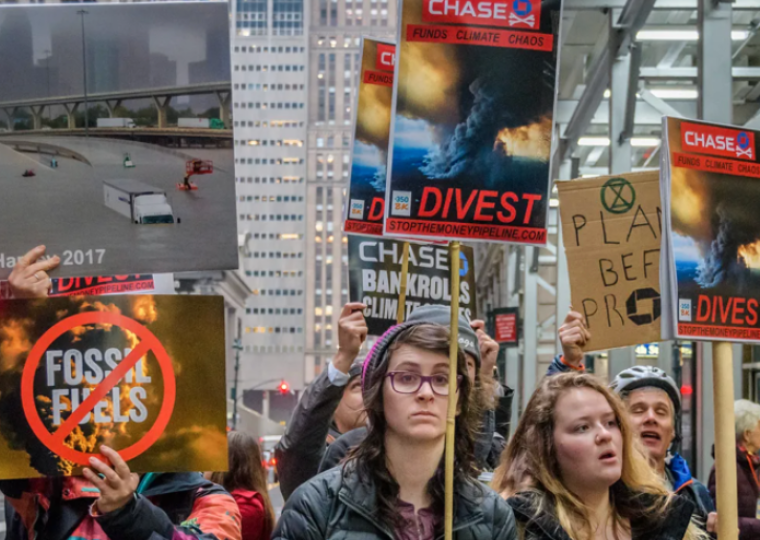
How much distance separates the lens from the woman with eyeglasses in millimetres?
3006

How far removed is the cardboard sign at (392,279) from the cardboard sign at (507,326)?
19.1 m

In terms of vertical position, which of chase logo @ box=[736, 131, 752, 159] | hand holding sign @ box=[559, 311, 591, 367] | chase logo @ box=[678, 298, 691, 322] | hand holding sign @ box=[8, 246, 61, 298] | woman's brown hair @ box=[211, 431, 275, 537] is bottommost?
woman's brown hair @ box=[211, 431, 275, 537]

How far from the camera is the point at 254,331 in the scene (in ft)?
551

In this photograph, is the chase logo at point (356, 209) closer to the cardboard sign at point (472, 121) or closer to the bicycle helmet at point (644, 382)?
the bicycle helmet at point (644, 382)

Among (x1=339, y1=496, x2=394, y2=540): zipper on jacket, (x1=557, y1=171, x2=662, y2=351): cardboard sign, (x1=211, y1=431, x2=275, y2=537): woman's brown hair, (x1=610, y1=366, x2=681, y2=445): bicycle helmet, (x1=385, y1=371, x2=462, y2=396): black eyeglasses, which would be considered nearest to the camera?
(x1=339, y1=496, x2=394, y2=540): zipper on jacket

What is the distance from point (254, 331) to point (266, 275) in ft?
30.6

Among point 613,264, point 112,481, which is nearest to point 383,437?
point 112,481

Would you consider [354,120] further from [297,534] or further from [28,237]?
[297,534]

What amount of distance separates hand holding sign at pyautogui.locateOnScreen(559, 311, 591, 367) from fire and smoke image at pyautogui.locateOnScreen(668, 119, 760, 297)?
1.19 meters

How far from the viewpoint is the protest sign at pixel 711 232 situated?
4250 mm

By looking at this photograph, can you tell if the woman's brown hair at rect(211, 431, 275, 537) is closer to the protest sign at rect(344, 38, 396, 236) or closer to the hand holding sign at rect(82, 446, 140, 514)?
the protest sign at rect(344, 38, 396, 236)

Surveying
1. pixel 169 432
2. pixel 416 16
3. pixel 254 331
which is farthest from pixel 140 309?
pixel 254 331

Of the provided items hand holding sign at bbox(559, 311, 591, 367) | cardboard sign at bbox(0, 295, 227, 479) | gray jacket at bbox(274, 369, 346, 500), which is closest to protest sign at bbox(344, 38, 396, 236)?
hand holding sign at bbox(559, 311, 591, 367)

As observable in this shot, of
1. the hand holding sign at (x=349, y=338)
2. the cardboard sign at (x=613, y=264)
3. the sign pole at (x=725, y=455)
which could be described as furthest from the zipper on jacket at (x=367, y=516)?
the cardboard sign at (x=613, y=264)
